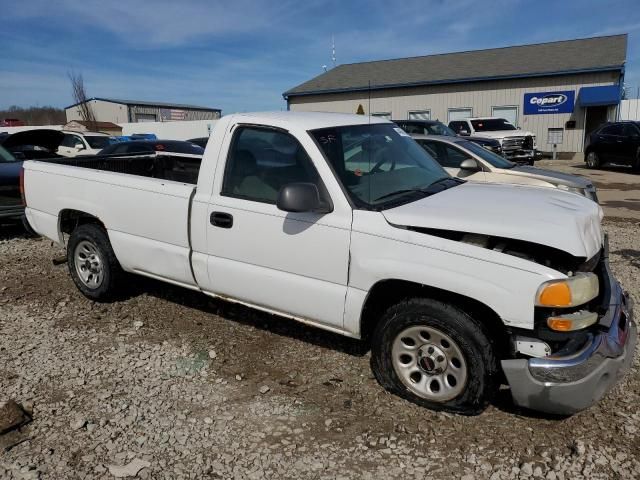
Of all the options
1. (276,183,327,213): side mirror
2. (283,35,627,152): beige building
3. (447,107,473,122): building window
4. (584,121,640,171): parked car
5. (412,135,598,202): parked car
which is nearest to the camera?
(276,183,327,213): side mirror

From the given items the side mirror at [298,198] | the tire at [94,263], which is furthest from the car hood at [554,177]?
the tire at [94,263]

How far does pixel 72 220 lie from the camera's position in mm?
5496

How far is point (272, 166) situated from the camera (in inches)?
155

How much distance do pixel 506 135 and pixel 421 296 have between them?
53.6 feet

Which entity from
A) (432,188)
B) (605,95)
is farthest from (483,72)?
(432,188)

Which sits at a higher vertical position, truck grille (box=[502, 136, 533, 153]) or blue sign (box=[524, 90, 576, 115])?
blue sign (box=[524, 90, 576, 115])

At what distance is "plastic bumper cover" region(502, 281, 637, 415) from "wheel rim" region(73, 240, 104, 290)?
3857 mm

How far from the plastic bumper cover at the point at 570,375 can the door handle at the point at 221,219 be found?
2.10m

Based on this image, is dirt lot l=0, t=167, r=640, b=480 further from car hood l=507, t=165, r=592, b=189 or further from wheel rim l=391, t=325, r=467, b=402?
car hood l=507, t=165, r=592, b=189

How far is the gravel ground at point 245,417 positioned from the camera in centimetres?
296

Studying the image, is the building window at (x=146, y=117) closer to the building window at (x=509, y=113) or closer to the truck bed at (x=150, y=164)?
the building window at (x=509, y=113)

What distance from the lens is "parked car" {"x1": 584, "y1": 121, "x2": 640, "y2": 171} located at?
58.3ft

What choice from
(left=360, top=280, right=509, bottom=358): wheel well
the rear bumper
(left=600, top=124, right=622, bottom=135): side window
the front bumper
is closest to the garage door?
(left=600, top=124, right=622, bottom=135): side window

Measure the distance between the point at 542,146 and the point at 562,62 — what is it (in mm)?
4015
